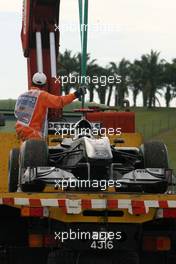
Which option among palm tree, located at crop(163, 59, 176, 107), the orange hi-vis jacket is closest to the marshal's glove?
the orange hi-vis jacket

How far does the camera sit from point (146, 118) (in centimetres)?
7144

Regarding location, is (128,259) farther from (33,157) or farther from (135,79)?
(135,79)

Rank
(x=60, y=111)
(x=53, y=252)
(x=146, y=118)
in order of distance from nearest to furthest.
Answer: (x=53, y=252) → (x=60, y=111) → (x=146, y=118)

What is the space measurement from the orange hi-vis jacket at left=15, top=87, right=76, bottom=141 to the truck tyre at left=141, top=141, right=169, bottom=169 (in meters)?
1.59

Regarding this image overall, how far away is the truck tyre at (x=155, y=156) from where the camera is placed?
888cm

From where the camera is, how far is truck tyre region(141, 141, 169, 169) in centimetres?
888

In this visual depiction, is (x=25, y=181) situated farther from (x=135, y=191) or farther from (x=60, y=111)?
(x=60, y=111)

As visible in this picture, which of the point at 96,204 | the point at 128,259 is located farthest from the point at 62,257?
the point at 96,204

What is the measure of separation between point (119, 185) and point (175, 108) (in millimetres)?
78822

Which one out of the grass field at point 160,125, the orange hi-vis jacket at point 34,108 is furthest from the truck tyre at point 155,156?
the grass field at point 160,125

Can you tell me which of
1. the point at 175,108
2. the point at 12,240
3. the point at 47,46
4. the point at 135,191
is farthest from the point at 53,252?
the point at 175,108

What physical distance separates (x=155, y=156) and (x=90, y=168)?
2.75ft

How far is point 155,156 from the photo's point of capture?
29.2ft

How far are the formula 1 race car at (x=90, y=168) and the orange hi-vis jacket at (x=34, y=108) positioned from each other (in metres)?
0.98
